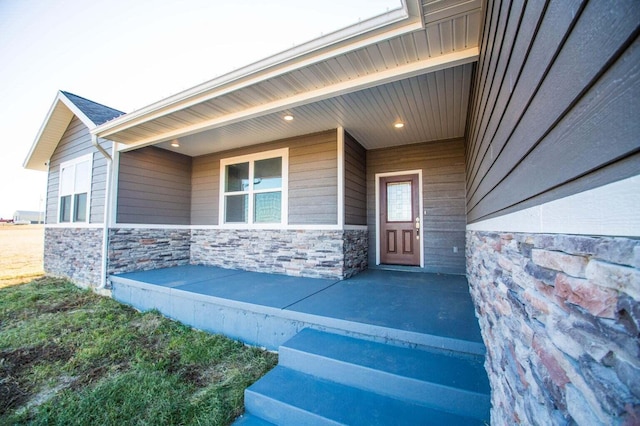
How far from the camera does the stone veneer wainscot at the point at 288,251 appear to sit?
4.44 metres

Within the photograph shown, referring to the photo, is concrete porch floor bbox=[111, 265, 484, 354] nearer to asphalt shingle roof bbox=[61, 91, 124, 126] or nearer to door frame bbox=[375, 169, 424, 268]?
door frame bbox=[375, 169, 424, 268]

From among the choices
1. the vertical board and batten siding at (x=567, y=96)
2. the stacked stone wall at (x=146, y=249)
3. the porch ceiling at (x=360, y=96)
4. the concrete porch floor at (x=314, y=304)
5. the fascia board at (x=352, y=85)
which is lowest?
the concrete porch floor at (x=314, y=304)

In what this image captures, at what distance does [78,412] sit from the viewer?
6.69 ft

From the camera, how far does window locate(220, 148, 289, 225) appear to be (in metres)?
5.14

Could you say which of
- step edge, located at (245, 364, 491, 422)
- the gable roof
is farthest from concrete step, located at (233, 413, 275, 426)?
the gable roof

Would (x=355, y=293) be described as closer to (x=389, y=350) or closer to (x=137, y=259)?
(x=389, y=350)

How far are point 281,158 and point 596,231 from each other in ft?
16.2

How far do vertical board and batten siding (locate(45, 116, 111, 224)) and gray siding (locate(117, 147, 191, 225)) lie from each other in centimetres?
37

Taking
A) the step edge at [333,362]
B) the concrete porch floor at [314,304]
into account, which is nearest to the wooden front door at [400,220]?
the concrete porch floor at [314,304]

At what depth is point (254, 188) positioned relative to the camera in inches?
214

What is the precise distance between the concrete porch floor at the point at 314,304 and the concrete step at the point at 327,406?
1.75 feet

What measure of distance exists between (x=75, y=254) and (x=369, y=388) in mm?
6910

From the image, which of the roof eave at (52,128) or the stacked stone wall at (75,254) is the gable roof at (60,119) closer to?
the roof eave at (52,128)

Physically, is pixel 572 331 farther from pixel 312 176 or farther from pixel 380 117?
pixel 312 176
